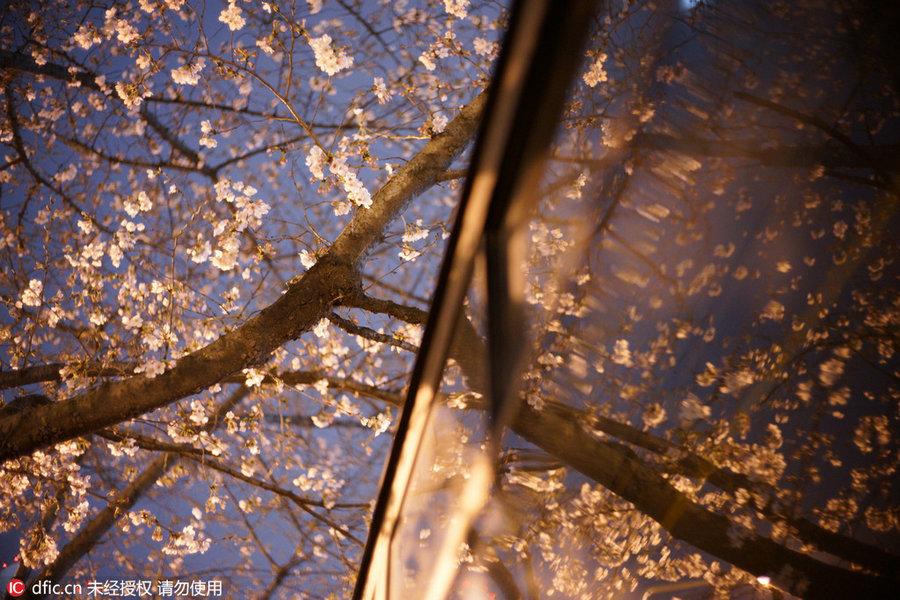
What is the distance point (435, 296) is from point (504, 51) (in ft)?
1.30

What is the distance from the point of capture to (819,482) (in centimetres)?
46

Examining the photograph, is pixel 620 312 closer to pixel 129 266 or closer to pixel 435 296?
pixel 435 296

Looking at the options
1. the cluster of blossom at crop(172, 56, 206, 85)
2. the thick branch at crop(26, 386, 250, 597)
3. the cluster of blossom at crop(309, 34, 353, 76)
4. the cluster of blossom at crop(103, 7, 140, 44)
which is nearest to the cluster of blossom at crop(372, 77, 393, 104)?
the cluster of blossom at crop(309, 34, 353, 76)

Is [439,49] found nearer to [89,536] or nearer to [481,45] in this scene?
[481,45]

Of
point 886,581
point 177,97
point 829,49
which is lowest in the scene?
point 886,581

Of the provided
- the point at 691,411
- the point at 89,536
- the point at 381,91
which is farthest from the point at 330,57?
the point at 89,536

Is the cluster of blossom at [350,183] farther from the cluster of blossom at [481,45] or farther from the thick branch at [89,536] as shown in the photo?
the thick branch at [89,536]

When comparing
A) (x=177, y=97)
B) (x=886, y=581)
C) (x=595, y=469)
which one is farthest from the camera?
(x=177, y=97)

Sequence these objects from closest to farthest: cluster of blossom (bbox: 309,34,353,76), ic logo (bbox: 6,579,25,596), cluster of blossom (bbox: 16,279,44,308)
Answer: cluster of blossom (bbox: 309,34,353,76) → cluster of blossom (bbox: 16,279,44,308) → ic logo (bbox: 6,579,25,596)

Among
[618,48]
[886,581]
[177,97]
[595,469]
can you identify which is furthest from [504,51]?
[177,97]

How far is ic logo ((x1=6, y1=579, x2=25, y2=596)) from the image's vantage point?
20.9 feet

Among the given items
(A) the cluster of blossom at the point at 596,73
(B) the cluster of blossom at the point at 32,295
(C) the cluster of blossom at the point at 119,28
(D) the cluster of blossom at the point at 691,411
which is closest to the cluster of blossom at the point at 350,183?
(A) the cluster of blossom at the point at 596,73

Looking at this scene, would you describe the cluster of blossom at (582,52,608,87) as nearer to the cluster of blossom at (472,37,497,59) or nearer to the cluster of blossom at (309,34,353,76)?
the cluster of blossom at (309,34,353,76)

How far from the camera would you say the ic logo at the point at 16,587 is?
636 cm
